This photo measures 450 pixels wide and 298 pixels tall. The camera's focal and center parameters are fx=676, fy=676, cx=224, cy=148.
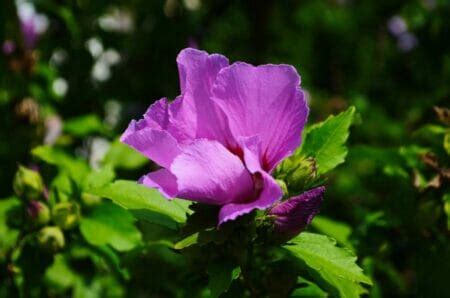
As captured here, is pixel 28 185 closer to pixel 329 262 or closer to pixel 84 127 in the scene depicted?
pixel 84 127

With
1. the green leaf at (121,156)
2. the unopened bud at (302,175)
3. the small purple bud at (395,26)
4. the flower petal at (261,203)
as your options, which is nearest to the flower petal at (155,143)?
the flower petal at (261,203)

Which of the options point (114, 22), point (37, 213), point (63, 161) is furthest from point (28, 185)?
point (114, 22)

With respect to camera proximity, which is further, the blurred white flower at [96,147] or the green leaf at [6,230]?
the blurred white flower at [96,147]

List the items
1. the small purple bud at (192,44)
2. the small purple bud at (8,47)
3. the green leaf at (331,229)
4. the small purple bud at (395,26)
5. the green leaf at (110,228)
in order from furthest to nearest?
the small purple bud at (395,26), the small purple bud at (192,44), the small purple bud at (8,47), the green leaf at (331,229), the green leaf at (110,228)

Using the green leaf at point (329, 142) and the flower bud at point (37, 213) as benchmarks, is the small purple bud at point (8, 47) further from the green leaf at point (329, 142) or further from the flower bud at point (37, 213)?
the green leaf at point (329, 142)

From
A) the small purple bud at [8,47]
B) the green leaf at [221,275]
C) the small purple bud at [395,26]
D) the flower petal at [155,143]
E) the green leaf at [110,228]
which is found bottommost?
the small purple bud at [395,26]

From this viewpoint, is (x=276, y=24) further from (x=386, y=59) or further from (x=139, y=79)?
(x=139, y=79)

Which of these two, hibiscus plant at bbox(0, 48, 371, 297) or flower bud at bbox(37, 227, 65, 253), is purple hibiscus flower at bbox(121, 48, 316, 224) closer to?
hibiscus plant at bbox(0, 48, 371, 297)
